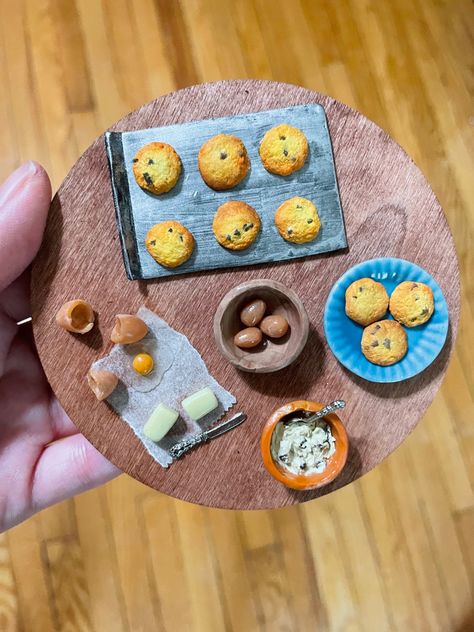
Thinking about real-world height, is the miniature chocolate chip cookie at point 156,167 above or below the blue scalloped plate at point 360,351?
above

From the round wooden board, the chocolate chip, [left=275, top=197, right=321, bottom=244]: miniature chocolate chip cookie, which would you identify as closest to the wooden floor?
the round wooden board

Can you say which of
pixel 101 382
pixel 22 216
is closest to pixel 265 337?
pixel 101 382

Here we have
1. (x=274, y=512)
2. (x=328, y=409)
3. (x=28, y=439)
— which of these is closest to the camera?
(x=328, y=409)

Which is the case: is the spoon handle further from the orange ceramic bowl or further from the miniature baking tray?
the miniature baking tray

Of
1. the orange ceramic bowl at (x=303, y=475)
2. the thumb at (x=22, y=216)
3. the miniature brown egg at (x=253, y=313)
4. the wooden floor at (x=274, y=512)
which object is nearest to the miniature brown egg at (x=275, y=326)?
the miniature brown egg at (x=253, y=313)

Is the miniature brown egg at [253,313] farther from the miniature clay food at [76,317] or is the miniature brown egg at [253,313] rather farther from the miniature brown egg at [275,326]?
the miniature clay food at [76,317]

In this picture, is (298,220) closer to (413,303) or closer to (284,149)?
(284,149)

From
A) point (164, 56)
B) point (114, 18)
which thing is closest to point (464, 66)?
point (164, 56)
